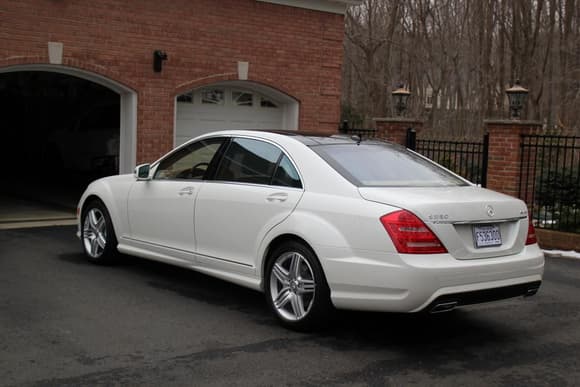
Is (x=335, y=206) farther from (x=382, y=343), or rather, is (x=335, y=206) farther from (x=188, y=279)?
(x=188, y=279)

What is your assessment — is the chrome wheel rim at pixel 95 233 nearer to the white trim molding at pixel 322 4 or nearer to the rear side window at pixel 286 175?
the rear side window at pixel 286 175

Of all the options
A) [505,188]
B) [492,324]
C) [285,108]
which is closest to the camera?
[492,324]

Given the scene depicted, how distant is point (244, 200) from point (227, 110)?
7.98 m

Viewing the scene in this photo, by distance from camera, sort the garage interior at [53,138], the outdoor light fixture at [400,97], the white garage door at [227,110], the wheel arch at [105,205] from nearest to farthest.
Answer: the wheel arch at [105,205] < the white garage door at [227,110] < the outdoor light fixture at [400,97] < the garage interior at [53,138]

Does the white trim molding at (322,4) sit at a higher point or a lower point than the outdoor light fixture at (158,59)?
higher

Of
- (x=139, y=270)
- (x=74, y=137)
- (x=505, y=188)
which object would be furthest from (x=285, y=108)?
(x=139, y=270)

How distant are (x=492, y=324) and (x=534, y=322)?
412 millimetres

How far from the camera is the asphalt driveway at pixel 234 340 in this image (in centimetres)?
489

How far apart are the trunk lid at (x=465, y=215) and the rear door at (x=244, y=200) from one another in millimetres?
809

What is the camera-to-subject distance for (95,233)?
845cm

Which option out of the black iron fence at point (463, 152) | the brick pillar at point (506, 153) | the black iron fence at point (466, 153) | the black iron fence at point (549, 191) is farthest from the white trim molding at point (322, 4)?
the black iron fence at point (549, 191)

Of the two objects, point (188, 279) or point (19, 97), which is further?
point (19, 97)

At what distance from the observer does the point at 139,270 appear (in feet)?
26.7

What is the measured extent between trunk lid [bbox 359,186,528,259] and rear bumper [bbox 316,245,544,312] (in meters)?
0.10
